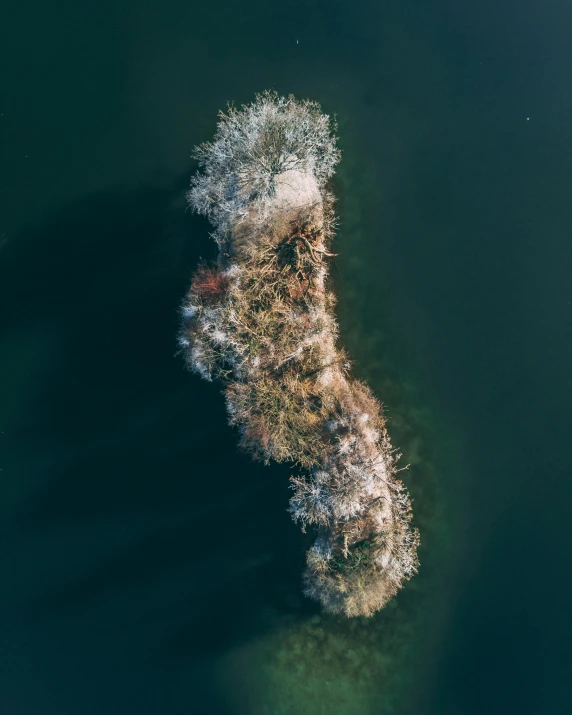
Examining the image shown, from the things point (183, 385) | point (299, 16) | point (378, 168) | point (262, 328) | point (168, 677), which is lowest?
point (168, 677)

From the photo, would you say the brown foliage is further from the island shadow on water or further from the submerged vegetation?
the island shadow on water

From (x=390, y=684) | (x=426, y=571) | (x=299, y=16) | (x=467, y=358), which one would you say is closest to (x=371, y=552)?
(x=426, y=571)

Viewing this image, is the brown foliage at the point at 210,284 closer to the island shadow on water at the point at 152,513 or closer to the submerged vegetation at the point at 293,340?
the submerged vegetation at the point at 293,340

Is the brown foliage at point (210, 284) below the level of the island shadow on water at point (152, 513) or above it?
above

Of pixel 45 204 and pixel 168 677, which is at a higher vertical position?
pixel 45 204

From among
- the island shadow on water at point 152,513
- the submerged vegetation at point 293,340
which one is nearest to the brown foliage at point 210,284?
the submerged vegetation at point 293,340

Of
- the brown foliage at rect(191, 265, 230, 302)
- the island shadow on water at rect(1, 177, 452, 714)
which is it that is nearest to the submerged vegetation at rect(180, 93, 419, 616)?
the brown foliage at rect(191, 265, 230, 302)

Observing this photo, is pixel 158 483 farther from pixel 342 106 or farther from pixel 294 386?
pixel 342 106
